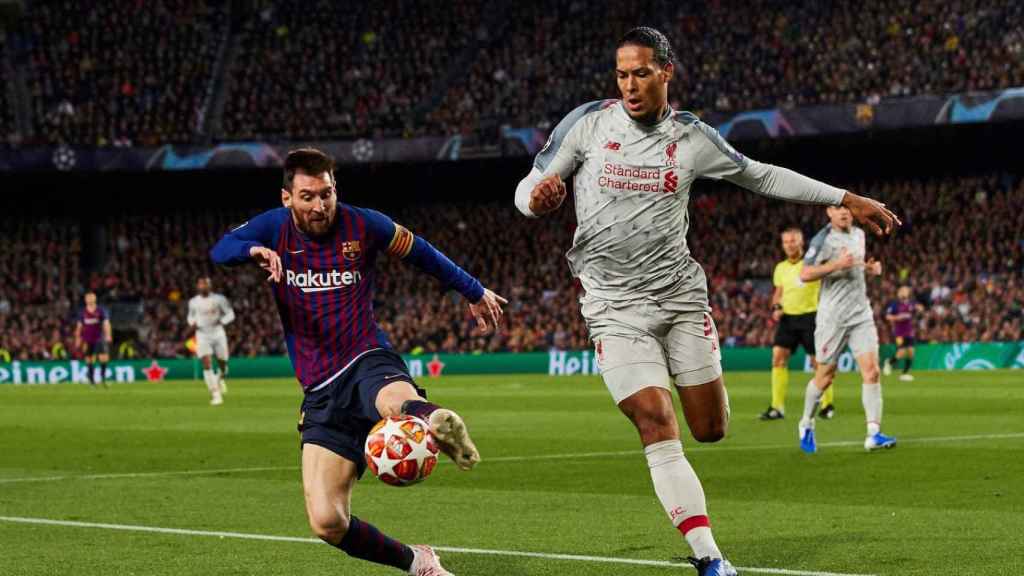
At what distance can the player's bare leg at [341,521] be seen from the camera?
21.8 ft

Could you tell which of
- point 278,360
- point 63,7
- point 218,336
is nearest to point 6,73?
point 63,7

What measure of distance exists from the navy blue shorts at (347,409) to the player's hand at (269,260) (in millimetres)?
570

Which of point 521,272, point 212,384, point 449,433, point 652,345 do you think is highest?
point 652,345

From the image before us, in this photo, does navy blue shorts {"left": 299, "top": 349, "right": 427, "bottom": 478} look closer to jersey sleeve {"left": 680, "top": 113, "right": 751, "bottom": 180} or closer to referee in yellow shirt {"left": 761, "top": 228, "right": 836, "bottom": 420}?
jersey sleeve {"left": 680, "top": 113, "right": 751, "bottom": 180}

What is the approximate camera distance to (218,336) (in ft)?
87.4

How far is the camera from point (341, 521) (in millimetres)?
6664

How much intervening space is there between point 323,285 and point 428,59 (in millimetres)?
40388

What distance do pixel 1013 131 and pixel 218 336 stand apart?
967 inches

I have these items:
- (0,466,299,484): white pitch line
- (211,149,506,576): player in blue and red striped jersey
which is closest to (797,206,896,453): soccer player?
(0,466,299,484): white pitch line

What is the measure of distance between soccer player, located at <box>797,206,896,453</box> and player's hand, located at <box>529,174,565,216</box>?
24.6 ft

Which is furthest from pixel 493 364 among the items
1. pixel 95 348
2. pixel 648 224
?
pixel 648 224

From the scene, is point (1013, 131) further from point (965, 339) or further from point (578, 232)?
point (578, 232)

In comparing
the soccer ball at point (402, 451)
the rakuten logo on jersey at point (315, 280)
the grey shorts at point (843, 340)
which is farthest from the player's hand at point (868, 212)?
the grey shorts at point (843, 340)

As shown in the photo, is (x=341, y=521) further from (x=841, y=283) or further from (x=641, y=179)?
(x=841, y=283)
